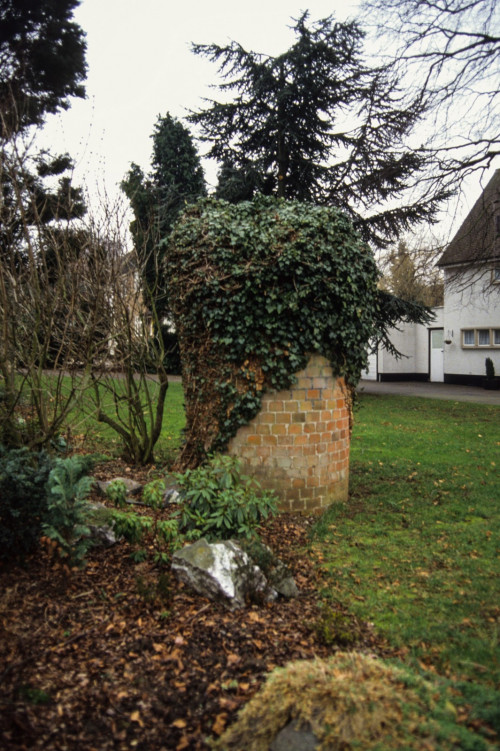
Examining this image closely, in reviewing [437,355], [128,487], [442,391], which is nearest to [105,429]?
[128,487]

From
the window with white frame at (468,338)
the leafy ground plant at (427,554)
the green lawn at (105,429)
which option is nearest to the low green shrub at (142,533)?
the leafy ground plant at (427,554)

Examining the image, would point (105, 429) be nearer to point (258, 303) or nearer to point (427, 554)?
point (258, 303)

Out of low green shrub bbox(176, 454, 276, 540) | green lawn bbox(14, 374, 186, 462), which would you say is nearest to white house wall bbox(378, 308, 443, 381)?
green lawn bbox(14, 374, 186, 462)

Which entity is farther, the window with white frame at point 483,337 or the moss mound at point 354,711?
the window with white frame at point 483,337

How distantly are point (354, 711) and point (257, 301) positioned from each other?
160 inches

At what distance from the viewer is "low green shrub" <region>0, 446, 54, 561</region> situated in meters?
3.83

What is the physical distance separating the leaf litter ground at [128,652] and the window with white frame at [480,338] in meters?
20.7

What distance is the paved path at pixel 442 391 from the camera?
58.6 feet

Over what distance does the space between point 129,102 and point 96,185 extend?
1.21m

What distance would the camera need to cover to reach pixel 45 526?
12.3 feet

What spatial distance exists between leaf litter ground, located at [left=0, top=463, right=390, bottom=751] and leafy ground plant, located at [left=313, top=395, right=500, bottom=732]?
353 millimetres

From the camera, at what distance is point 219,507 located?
4656 mm

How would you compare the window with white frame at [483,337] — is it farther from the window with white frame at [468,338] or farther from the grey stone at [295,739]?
the grey stone at [295,739]

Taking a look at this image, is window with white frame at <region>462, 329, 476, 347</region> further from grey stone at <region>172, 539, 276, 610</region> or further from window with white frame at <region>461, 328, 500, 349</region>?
grey stone at <region>172, 539, 276, 610</region>
